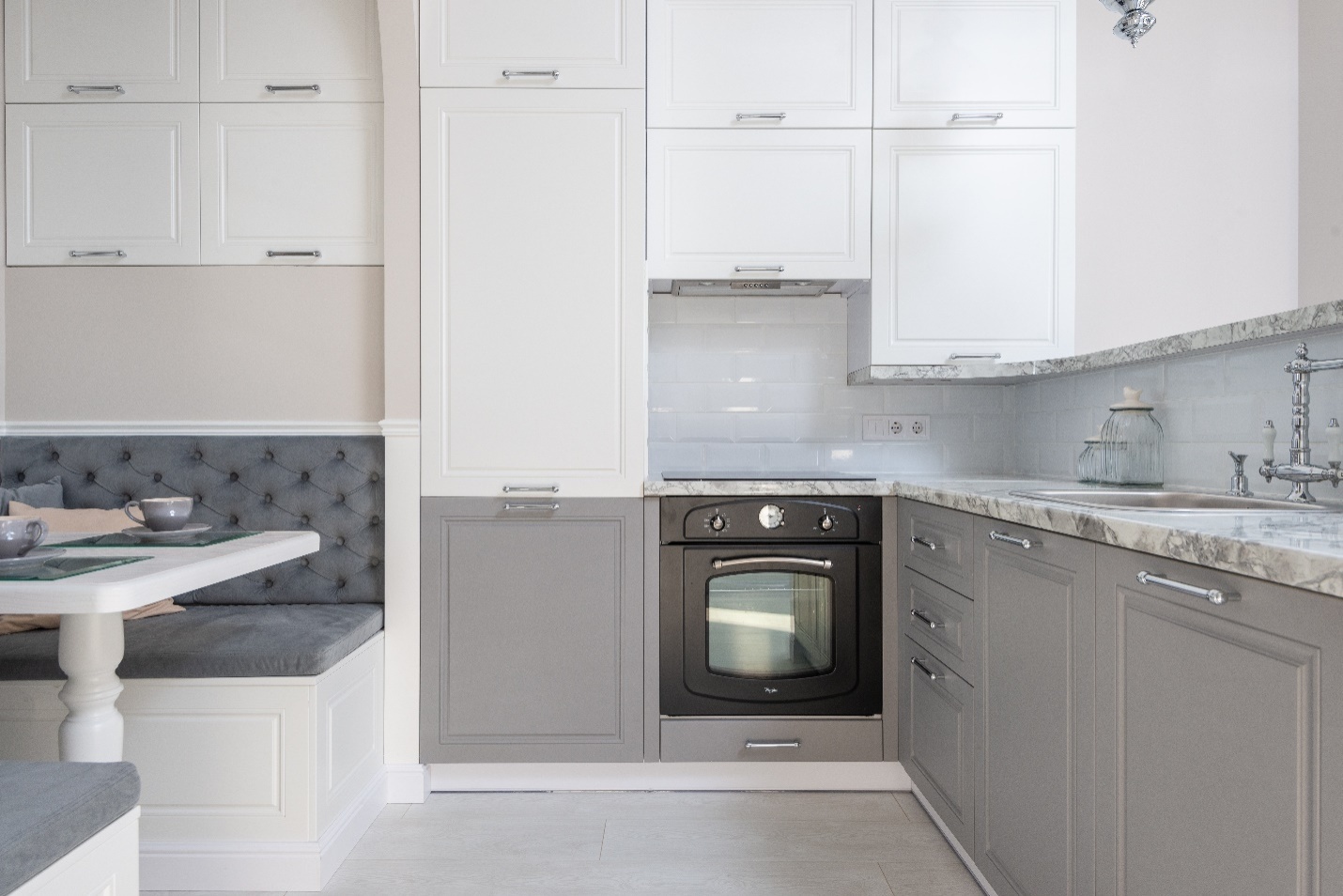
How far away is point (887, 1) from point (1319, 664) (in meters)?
2.28

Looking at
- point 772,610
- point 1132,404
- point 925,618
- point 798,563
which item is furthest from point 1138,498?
point 772,610

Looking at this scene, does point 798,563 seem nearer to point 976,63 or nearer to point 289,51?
point 976,63

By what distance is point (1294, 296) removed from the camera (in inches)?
98.3

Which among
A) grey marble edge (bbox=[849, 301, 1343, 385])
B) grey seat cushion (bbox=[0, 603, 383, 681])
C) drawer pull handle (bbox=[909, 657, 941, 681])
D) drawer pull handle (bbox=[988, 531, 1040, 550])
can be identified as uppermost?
grey marble edge (bbox=[849, 301, 1343, 385])

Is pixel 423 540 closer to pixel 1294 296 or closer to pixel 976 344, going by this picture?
pixel 976 344

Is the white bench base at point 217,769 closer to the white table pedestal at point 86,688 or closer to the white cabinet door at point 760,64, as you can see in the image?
the white table pedestal at point 86,688

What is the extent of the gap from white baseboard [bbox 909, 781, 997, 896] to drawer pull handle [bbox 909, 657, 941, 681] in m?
0.36

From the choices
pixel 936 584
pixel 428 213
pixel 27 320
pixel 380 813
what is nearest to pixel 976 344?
pixel 936 584

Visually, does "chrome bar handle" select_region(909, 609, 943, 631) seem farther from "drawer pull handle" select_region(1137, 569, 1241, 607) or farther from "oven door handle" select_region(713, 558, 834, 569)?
"drawer pull handle" select_region(1137, 569, 1241, 607)

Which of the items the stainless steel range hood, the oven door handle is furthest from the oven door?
the stainless steel range hood

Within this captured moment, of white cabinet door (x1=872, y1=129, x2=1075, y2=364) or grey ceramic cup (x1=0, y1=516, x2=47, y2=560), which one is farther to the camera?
white cabinet door (x1=872, y1=129, x2=1075, y2=364)

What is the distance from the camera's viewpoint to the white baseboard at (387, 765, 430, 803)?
237 centimetres

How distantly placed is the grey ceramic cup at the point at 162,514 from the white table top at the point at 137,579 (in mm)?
106

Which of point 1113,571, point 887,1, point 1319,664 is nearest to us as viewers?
point 1319,664
